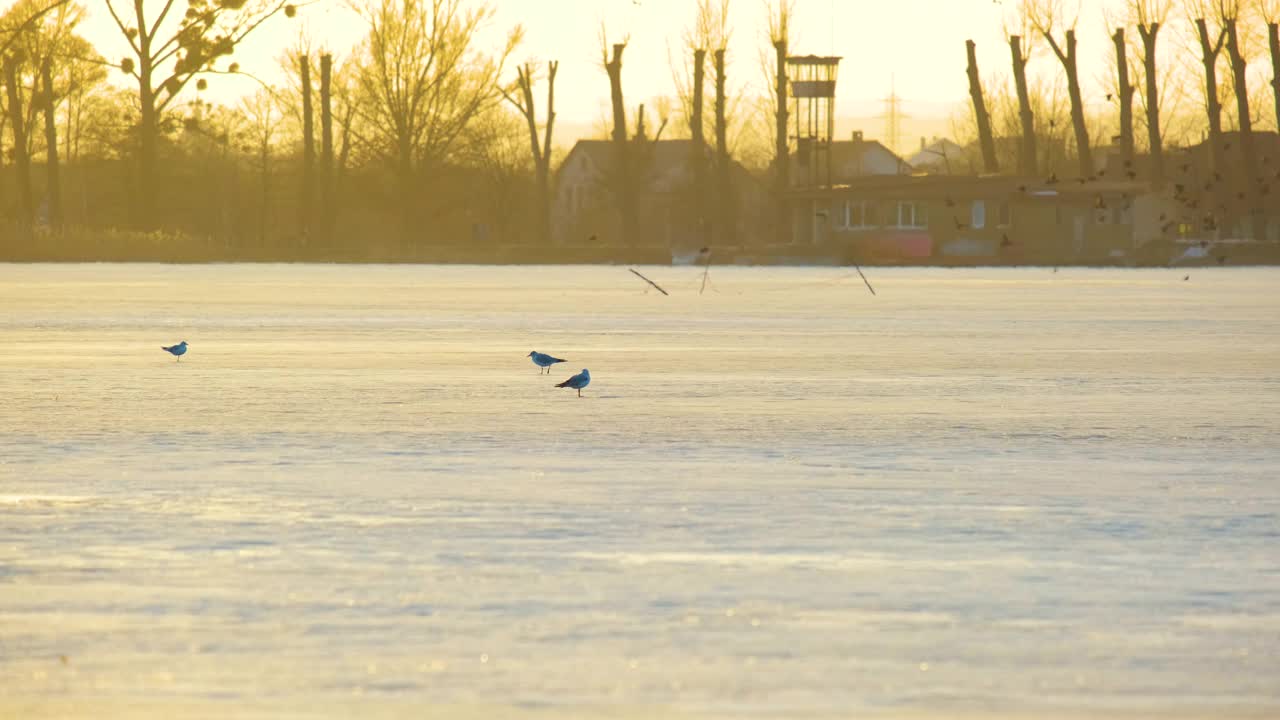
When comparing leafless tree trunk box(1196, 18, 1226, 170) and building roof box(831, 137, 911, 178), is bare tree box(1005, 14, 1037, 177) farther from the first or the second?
building roof box(831, 137, 911, 178)

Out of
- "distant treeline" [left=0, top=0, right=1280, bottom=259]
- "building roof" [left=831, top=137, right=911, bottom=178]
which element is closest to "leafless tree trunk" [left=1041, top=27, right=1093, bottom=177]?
"distant treeline" [left=0, top=0, right=1280, bottom=259]

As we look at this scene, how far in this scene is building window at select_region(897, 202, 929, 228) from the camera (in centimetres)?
9006

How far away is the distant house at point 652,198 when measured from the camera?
99.8m

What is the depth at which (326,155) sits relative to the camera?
284 feet

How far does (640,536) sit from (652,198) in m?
116

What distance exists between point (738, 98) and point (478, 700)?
93.9m

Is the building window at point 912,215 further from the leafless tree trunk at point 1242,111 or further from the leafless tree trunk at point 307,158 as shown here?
the leafless tree trunk at point 307,158

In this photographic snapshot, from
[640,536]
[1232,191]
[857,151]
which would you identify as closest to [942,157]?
[857,151]

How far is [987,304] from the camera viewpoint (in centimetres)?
3981

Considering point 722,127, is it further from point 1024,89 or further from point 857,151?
point 857,151

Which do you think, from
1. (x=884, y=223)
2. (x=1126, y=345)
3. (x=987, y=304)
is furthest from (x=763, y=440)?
(x=884, y=223)

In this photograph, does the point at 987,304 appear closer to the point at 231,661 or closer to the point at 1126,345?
the point at 1126,345

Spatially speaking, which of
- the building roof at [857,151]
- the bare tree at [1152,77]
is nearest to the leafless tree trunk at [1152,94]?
the bare tree at [1152,77]

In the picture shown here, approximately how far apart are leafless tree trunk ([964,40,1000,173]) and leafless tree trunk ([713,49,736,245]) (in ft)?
35.4
